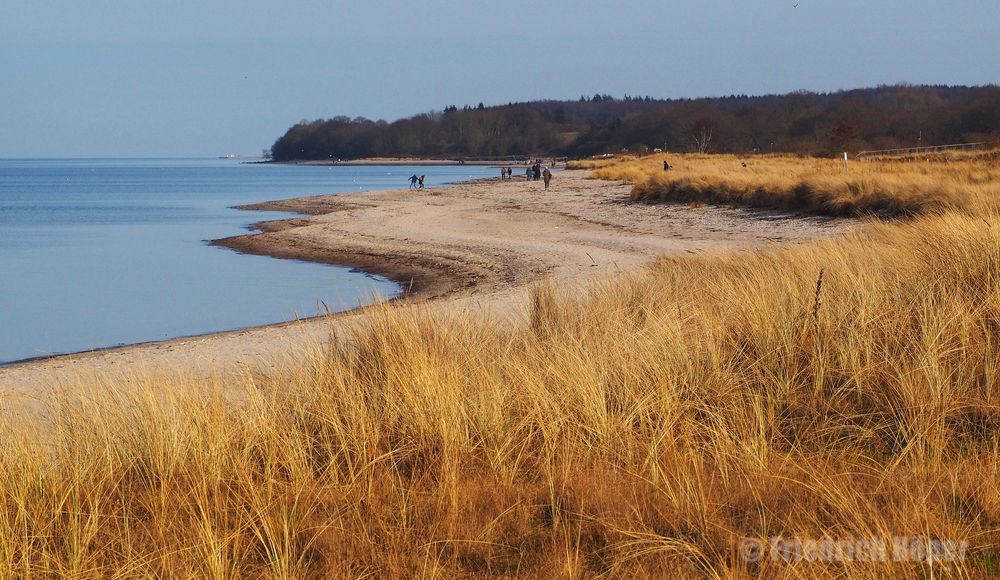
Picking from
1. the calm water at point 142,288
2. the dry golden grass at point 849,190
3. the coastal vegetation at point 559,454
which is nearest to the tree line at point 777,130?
the dry golden grass at point 849,190

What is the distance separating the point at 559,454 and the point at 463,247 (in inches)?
691

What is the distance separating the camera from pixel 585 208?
1149 inches

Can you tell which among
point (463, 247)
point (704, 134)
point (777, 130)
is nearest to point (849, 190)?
point (463, 247)

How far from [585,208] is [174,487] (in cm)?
2574

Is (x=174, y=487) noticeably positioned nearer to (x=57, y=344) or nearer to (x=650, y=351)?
(x=650, y=351)

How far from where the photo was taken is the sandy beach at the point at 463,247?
32.4 ft

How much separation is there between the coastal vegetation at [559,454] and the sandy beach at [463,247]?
2019 mm

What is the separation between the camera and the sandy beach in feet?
32.4

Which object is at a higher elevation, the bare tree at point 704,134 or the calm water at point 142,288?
the bare tree at point 704,134

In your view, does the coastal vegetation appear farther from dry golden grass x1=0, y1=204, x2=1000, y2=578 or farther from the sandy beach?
the sandy beach

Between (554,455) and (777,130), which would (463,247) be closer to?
(554,455)

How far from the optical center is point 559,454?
4.19m

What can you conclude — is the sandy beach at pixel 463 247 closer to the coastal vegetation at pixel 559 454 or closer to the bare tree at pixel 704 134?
the coastal vegetation at pixel 559 454

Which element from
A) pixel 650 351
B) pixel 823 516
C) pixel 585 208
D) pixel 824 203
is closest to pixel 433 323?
pixel 650 351
